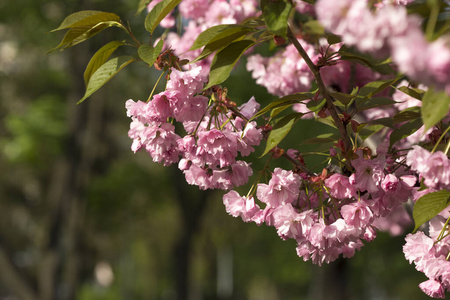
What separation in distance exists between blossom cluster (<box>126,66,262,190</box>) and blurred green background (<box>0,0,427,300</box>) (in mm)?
7701

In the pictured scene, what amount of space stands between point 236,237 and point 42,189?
372 inches

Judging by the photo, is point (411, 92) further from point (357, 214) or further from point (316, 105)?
point (357, 214)

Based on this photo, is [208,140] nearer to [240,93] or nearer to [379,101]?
[379,101]

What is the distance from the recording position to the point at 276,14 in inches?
63.9

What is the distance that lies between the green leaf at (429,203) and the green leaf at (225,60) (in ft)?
2.39

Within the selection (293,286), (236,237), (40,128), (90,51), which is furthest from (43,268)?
(293,286)

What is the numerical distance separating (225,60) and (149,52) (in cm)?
24

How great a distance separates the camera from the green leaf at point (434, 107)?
4.07 ft

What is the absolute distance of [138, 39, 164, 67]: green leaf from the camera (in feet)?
5.85

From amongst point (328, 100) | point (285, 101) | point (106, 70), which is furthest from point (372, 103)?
point (106, 70)

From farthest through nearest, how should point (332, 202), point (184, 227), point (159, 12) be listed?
point (184, 227) < point (332, 202) < point (159, 12)

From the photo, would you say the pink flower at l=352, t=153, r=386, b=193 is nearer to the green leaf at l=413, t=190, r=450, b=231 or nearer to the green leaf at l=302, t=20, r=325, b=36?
the green leaf at l=413, t=190, r=450, b=231

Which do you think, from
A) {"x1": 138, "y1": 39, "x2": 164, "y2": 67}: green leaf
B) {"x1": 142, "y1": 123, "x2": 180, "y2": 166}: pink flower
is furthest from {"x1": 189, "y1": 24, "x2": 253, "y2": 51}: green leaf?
{"x1": 142, "y1": 123, "x2": 180, "y2": 166}: pink flower

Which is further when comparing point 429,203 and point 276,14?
point 429,203
